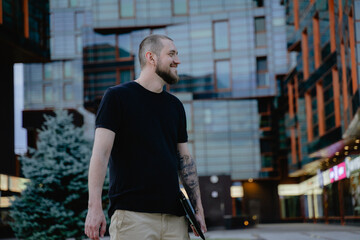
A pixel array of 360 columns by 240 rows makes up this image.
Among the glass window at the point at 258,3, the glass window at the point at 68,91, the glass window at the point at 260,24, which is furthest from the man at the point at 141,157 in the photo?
the glass window at the point at 68,91

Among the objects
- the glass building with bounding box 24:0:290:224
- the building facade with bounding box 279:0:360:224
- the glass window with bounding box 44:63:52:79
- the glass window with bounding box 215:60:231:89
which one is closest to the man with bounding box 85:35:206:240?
the building facade with bounding box 279:0:360:224

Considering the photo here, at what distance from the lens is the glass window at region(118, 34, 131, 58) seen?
51344 millimetres

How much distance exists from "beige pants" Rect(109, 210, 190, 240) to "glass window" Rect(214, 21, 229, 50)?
48233mm

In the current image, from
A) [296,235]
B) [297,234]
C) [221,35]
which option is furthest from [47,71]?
[296,235]

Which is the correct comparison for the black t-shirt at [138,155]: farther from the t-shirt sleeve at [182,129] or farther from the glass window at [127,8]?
the glass window at [127,8]

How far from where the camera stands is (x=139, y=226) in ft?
10.9

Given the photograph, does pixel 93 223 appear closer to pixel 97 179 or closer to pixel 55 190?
pixel 97 179

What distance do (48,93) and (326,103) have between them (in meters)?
27.8

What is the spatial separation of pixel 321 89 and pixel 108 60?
20.6 metres

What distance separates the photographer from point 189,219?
3512 mm

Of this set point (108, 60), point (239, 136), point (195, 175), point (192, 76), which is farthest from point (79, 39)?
point (195, 175)

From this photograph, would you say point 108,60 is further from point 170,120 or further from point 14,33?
point 170,120

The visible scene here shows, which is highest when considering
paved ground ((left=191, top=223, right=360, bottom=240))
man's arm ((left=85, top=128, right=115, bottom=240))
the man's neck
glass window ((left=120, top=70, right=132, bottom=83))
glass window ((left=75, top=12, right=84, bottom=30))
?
glass window ((left=75, top=12, right=84, bottom=30))

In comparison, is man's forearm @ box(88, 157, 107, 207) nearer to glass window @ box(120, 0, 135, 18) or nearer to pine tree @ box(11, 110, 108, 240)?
pine tree @ box(11, 110, 108, 240)
